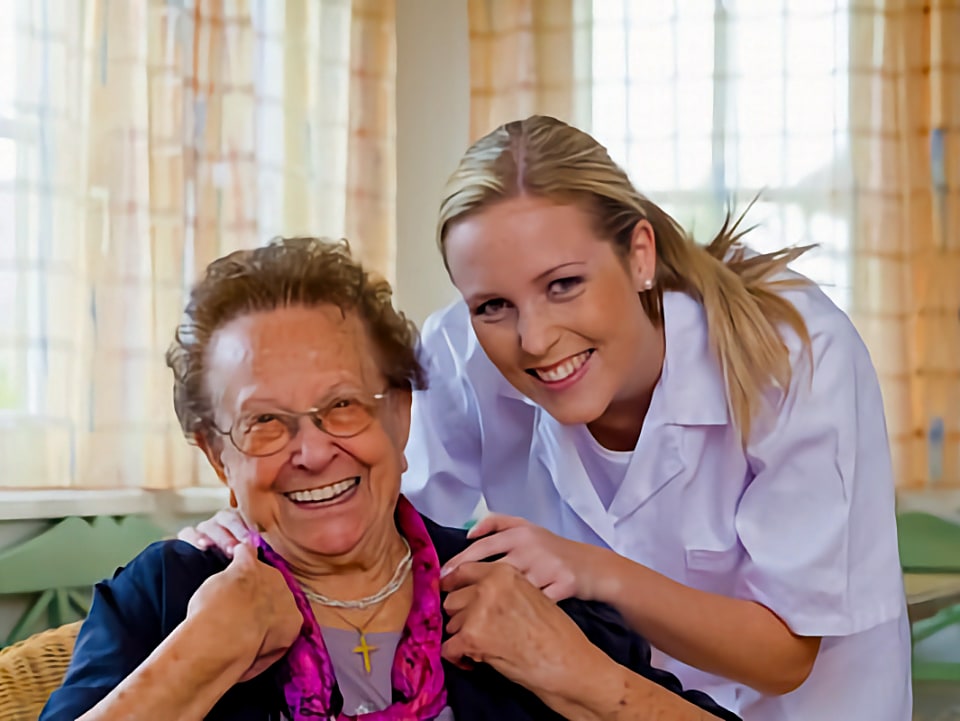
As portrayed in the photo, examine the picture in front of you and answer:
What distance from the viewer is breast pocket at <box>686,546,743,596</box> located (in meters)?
1.56

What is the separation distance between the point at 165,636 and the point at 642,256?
2.53 ft

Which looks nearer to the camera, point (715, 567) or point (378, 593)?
point (378, 593)

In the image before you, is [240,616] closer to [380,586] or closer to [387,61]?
[380,586]

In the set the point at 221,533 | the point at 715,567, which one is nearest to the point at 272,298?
the point at 221,533

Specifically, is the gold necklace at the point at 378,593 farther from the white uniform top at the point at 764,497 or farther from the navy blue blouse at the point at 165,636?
the white uniform top at the point at 764,497

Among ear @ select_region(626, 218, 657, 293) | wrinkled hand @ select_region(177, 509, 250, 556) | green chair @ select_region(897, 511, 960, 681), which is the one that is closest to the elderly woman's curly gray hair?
wrinkled hand @ select_region(177, 509, 250, 556)

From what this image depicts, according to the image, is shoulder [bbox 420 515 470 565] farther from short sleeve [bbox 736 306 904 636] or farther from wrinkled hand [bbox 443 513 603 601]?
short sleeve [bbox 736 306 904 636]

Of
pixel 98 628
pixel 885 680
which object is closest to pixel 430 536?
pixel 98 628

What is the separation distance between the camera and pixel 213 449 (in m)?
1.25

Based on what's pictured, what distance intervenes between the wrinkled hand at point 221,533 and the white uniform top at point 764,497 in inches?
12.2

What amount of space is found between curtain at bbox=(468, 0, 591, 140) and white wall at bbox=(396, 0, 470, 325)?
0.33ft

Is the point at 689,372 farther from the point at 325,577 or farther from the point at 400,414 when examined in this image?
the point at 325,577

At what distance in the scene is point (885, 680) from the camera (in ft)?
5.15

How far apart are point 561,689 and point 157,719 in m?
0.41
